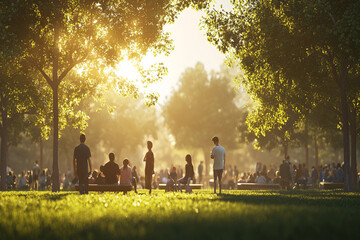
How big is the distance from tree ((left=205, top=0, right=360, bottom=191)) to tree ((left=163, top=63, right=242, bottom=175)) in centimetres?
4638

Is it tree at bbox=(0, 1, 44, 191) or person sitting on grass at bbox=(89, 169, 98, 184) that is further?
person sitting on grass at bbox=(89, 169, 98, 184)

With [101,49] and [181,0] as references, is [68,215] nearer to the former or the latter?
[101,49]

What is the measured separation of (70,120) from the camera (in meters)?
32.3

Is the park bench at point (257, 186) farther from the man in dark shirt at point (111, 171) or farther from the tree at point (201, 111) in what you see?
the tree at point (201, 111)

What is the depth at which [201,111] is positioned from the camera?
80.4m

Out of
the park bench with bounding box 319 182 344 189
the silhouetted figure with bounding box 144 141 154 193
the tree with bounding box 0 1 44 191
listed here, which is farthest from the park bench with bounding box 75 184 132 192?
the park bench with bounding box 319 182 344 189

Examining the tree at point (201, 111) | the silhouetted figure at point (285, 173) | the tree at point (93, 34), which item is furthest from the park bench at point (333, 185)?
the tree at point (201, 111)

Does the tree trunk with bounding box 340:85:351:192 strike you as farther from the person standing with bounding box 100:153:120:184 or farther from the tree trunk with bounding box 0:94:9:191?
the tree trunk with bounding box 0:94:9:191

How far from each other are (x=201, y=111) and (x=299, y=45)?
56.4 m

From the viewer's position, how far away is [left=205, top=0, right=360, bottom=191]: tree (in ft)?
70.5

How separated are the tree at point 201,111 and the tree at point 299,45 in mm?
46378

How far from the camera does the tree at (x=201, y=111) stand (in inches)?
3118

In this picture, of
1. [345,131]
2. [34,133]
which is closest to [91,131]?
[34,133]

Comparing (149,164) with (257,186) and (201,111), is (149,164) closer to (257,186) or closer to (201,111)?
(257,186)
